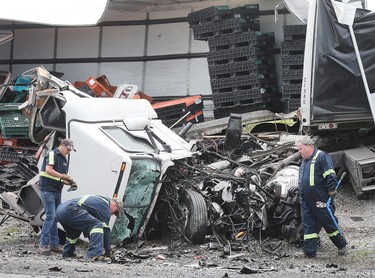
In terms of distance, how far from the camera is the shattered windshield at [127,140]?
33.1 ft

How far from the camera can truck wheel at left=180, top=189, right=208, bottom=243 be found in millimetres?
9625

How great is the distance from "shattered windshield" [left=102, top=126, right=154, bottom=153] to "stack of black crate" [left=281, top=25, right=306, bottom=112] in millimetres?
4579

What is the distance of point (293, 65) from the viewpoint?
14297 mm

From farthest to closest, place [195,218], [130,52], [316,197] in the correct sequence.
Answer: [130,52], [195,218], [316,197]

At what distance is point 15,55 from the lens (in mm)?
19375

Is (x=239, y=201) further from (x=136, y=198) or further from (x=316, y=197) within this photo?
(x=136, y=198)

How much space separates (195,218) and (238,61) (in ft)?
18.9

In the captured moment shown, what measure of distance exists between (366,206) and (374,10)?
10.7ft

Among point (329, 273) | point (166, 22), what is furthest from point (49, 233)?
point (166, 22)

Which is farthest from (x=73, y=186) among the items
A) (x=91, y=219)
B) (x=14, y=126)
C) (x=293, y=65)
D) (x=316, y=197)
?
(x=293, y=65)

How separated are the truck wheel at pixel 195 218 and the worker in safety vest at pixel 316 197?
4.28ft

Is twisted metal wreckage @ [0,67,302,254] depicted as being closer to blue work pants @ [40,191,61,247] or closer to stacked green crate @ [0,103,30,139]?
blue work pants @ [40,191,61,247]

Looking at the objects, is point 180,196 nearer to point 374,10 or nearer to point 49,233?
point 49,233

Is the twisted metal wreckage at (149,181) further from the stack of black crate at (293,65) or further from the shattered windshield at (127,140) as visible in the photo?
the stack of black crate at (293,65)
